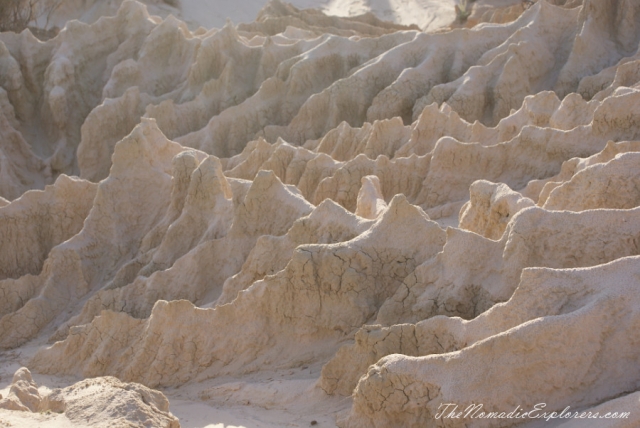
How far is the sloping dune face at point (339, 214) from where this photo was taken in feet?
15.8

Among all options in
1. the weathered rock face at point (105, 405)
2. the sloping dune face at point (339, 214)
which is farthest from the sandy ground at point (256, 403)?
the weathered rock face at point (105, 405)

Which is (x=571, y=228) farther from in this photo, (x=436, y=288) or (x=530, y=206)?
(x=436, y=288)

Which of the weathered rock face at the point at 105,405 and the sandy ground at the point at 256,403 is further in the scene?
the sandy ground at the point at 256,403

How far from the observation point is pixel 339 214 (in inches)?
293

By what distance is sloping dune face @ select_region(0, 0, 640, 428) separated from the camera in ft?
15.8

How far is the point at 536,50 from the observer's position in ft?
47.6

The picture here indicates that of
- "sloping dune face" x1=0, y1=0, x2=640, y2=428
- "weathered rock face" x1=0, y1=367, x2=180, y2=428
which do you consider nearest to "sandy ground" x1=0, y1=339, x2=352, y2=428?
"sloping dune face" x1=0, y1=0, x2=640, y2=428

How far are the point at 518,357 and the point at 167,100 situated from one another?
12805 millimetres

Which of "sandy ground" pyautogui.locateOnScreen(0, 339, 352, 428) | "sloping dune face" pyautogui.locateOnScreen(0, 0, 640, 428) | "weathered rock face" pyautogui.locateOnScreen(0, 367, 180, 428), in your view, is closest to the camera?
"weathered rock face" pyautogui.locateOnScreen(0, 367, 180, 428)

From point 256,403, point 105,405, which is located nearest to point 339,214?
point 256,403

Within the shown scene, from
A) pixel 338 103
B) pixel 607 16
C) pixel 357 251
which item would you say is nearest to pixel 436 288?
pixel 357 251

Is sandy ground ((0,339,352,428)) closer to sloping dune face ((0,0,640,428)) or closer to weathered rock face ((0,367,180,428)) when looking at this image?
sloping dune face ((0,0,640,428))

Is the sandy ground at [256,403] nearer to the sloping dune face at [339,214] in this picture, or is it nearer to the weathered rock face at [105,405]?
the sloping dune face at [339,214]

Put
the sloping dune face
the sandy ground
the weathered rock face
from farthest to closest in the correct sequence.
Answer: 1. the sandy ground
2. the sloping dune face
3. the weathered rock face
